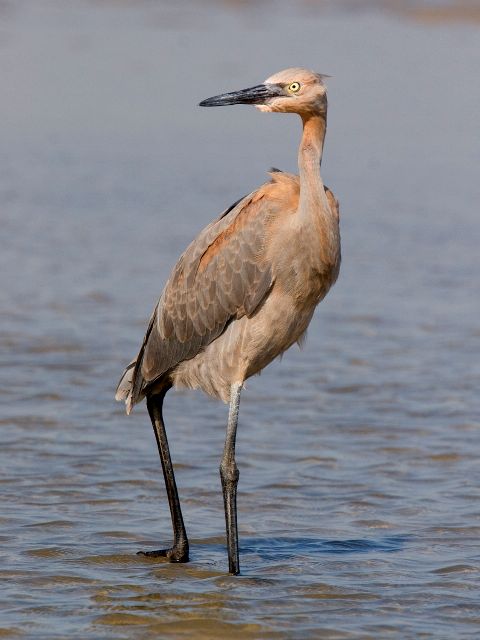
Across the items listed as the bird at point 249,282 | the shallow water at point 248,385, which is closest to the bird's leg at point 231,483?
the bird at point 249,282

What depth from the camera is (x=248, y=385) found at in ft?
32.9

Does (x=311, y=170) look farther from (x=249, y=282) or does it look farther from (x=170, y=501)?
(x=170, y=501)

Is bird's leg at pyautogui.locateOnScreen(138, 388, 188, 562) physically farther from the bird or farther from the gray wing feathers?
the gray wing feathers

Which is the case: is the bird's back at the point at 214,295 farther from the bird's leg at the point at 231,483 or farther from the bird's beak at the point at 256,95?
the bird's beak at the point at 256,95

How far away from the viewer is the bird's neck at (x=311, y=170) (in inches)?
266

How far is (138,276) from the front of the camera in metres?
12.9

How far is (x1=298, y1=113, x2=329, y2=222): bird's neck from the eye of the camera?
22.1 ft

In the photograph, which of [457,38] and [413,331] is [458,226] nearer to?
[413,331]

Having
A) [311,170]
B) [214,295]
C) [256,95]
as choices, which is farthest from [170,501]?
[256,95]

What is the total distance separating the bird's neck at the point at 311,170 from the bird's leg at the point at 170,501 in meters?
1.42

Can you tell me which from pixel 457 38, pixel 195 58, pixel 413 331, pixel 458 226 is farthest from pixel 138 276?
pixel 457 38

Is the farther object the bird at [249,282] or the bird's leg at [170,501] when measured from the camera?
the bird's leg at [170,501]

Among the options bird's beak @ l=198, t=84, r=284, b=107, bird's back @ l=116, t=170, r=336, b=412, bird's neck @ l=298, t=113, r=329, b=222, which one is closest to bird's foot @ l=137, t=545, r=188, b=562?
bird's back @ l=116, t=170, r=336, b=412

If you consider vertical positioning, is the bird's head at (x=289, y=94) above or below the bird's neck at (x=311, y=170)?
above
